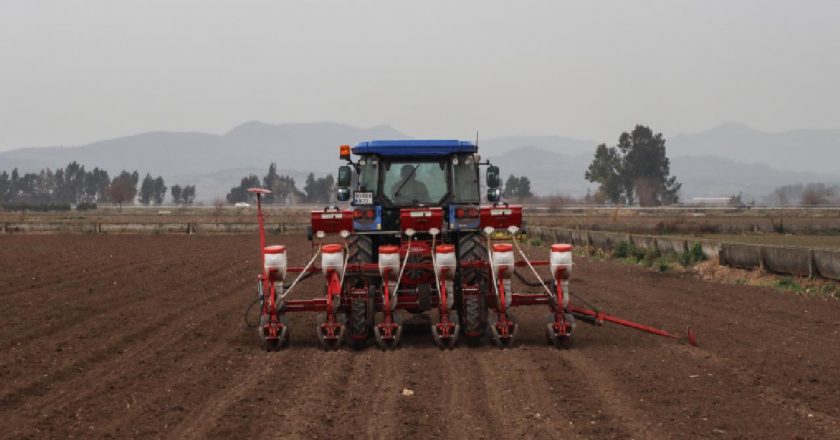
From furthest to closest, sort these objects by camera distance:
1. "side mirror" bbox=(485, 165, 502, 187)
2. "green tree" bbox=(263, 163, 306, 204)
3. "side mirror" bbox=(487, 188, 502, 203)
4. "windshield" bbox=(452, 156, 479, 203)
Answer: "green tree" bbox=(263, 163, 306, 204) < "side mirror" bbox=(487, 188, 502, 203) < "windshield" bbox=(452, 156, 479, 203) < "side mirror" bbox=(485, 165, 502, 187)

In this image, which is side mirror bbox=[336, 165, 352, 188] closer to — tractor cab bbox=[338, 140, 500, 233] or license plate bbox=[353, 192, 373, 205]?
tractor cab bbox=[338, 140, 500, 233]

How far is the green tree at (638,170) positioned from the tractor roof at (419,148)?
95324mm

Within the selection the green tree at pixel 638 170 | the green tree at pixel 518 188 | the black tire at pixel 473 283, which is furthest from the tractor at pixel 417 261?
the green tree at pixel 518 188

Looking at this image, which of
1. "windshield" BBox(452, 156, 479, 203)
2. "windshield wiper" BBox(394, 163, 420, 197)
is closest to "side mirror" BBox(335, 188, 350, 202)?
"windshield wiper" BBox(394, 163, 420, 197)

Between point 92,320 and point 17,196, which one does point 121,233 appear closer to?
point 92,320

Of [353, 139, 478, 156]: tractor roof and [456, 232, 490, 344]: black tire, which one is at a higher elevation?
[353, 139, 478, 156]: tractor roof

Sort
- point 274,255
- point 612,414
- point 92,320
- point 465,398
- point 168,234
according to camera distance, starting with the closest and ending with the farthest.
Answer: point 612,414 → point 465,398 → point 274,255 → point 92,320 → point 168,234

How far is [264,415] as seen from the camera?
7.36 metres

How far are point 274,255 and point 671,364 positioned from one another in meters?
4.84

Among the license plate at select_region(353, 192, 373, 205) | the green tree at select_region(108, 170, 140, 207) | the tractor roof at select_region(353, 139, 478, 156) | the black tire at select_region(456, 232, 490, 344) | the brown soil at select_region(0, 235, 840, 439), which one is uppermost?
the green tree at select_region(108, 170, 140, 207)

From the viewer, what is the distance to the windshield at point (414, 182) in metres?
12.6

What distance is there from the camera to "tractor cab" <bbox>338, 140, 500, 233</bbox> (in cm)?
1249

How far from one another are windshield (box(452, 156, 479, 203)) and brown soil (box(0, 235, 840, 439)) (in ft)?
6.73

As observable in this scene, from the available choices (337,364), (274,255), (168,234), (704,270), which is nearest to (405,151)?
(274,255)
